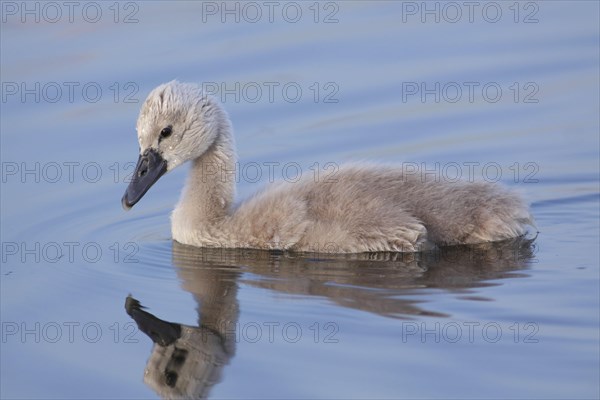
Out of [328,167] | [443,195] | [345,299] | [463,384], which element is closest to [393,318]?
[345,299]

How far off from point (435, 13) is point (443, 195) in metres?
5.43

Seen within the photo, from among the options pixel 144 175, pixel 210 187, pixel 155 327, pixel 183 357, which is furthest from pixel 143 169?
pixel 183 357

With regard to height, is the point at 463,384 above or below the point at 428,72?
below

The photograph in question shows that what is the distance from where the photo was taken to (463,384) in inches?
303

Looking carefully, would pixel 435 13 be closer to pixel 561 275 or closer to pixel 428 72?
pixel 428 72

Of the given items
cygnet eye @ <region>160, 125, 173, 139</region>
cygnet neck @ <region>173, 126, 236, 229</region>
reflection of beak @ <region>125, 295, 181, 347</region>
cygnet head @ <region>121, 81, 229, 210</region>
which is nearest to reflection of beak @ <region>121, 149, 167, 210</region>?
cygnet head @ <region>121, 81, 229, 210</region>

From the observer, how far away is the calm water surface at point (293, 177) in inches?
322

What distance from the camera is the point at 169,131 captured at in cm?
1048

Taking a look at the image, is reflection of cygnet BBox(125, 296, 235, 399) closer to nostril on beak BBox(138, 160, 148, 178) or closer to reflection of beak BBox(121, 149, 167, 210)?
reflection of beak BBox(121, 149, 167, 210)

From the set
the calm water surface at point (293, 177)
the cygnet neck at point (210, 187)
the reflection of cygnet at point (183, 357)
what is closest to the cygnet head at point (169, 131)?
the cygnet neck at point (210, 187)

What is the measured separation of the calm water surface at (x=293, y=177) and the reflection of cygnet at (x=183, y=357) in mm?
17

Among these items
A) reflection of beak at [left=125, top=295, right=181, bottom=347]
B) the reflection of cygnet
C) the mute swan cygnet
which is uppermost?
the mute swan cygnet

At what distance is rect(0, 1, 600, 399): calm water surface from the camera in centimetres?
817

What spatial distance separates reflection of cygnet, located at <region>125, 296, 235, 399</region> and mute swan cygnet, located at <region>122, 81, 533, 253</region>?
1472 mm
